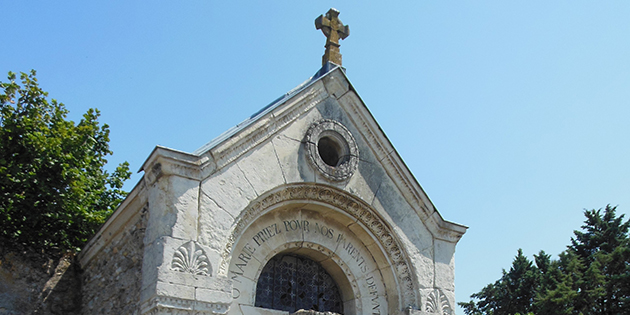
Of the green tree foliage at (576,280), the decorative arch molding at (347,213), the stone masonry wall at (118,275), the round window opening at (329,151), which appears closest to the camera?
the stone masonry wall at (118,275)

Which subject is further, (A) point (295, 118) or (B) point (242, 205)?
Result: (A) point (295, 118)

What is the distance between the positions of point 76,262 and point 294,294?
4.42 metres

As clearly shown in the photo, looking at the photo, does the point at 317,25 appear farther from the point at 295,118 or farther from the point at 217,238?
the point at 217,238

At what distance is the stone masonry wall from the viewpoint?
8.65m

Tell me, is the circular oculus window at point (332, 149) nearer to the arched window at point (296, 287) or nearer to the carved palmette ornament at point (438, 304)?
the arched window at point (296, 287)

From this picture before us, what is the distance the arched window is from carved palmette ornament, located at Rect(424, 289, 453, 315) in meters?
1.49

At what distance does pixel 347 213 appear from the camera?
10.1 m

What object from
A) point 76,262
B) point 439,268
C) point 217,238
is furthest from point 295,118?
point 76,262

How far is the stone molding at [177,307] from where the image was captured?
7633 mm

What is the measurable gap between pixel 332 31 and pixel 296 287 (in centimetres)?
476

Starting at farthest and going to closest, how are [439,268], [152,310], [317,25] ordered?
[317,25]
[439,268]
[152,310]

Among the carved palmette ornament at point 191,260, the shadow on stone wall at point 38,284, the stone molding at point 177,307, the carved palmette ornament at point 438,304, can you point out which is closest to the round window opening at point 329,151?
the carved palmette ornament at point 438,304

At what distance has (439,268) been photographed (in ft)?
34.9

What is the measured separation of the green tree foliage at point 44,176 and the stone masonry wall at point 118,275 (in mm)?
1905
